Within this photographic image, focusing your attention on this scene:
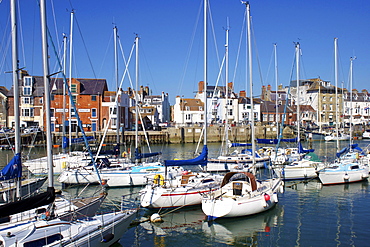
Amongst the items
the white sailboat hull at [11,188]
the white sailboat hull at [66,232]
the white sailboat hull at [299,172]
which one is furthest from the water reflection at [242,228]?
the white sailboat hull at [299,172]

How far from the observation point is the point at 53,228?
1334cm

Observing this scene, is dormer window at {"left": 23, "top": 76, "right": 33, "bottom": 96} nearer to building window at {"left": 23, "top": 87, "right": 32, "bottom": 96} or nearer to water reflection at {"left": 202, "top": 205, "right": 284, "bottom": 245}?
building window at {"left": 23, "top": 87, "right": 32, "bottom": 96}

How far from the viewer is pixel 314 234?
17562 mm

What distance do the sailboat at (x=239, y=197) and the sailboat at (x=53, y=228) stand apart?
16.1 feet

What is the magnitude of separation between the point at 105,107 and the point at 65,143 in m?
28.5

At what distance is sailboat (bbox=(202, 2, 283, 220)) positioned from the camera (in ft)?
61.2

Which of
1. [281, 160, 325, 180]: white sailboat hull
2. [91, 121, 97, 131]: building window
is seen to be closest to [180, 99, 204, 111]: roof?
[91, 121, 97, 131]: building window

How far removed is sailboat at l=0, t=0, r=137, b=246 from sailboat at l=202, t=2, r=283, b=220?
16.1 feet

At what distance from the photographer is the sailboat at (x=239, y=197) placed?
18656 mm

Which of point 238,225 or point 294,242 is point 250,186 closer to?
point 238,225

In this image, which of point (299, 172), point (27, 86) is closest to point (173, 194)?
point (299, 172)

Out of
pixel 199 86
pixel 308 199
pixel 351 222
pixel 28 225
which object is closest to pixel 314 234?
pixel 351 222

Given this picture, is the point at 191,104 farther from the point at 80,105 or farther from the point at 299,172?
the point at 299,172

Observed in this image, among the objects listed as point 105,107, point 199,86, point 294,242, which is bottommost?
point 294,242
